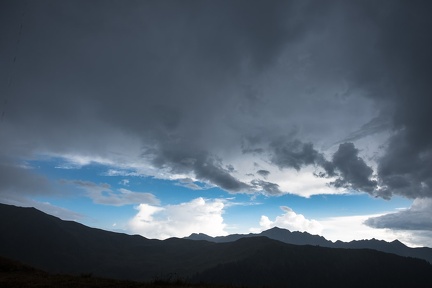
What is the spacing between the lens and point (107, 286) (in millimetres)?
16641

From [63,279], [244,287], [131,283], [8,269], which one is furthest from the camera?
[8,269]

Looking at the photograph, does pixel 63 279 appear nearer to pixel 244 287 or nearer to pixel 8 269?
pixel 8 269

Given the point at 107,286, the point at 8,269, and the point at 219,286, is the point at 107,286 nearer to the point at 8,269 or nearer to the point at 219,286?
the point at 219,286

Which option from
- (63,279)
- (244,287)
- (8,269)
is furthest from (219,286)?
(8,269)

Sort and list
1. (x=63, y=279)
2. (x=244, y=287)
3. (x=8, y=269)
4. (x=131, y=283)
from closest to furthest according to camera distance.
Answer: (x=244, y=287)
(x=131, y=283)
(x=63, y=279)
(x=8, y=269)

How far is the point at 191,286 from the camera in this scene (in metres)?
16.3

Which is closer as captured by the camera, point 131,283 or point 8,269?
point 131,283

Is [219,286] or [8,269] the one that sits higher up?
[219,286]

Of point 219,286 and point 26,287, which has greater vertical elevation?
point 219,286

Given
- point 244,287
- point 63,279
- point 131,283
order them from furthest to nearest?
point 63,279 < point 131,283 < point 244,287

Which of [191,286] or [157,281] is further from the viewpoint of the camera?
[157,281]

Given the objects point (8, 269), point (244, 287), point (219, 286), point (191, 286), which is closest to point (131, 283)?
point (191, 286)

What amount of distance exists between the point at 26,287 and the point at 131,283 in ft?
19.7

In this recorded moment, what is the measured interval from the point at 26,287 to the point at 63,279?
2695mm
